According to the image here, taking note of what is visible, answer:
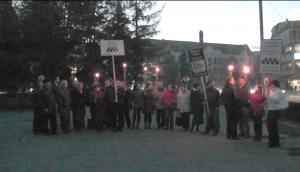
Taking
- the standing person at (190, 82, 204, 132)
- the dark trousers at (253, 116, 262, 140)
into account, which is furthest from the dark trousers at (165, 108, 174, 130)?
the dark trousers at (253, 116, 262, 140)

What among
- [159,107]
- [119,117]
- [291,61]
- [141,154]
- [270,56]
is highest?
[291,61]

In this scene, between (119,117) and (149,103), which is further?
(149,103)

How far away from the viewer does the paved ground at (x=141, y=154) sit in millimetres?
9227

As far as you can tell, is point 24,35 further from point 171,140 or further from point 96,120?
point 171,140

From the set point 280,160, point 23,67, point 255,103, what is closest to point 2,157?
point 280,160

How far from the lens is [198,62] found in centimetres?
1711

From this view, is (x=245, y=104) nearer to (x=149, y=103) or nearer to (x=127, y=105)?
(x=149, y=103)

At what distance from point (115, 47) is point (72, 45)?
951 inches

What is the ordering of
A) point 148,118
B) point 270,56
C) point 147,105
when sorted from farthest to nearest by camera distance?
1. point 148,118
2. point 147,105
3. point 270,56

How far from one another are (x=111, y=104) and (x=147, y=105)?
1720mm

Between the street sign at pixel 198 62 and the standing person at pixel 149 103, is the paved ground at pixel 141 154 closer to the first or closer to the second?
the street sign at pixel 198 62

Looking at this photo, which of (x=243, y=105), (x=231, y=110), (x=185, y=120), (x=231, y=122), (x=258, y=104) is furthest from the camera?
(x=185, y=120)

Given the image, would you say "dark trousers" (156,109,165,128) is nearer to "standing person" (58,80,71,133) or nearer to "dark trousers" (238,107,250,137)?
"standing person" (58,80,71,133)

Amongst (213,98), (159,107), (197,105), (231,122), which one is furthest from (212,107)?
(159,107)
